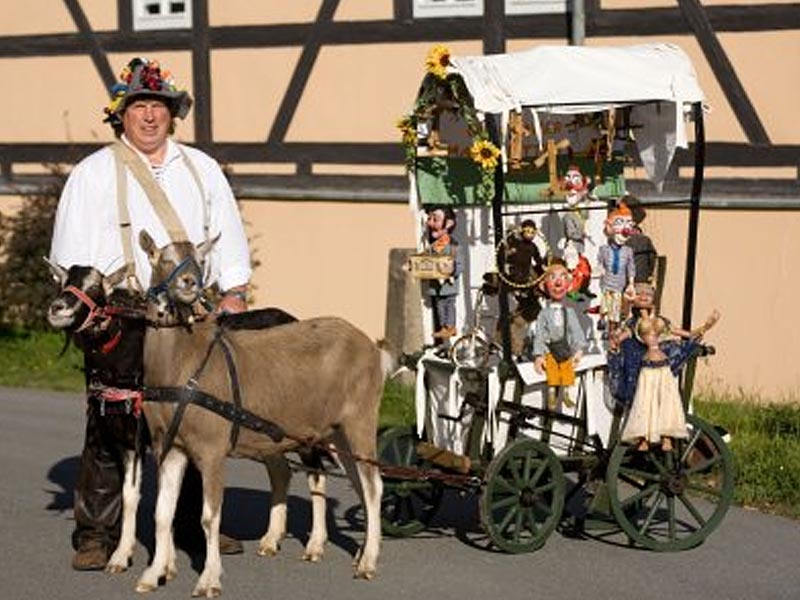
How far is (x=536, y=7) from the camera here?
16297mm

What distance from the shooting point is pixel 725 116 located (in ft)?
50.1

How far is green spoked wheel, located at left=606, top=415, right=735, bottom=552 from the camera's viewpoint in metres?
9.33

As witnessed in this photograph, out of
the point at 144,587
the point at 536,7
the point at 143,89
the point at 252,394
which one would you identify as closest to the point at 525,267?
the point at 252,394

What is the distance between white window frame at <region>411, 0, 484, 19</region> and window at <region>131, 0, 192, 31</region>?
8.78 feet

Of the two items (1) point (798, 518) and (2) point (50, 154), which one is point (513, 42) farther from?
(1) point (798, 518)

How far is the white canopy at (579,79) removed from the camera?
9016mm

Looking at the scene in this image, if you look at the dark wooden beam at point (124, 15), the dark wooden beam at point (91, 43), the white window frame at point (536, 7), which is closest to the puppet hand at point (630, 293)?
the white window frame at point (536, 7)

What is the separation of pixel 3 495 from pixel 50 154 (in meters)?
9.13

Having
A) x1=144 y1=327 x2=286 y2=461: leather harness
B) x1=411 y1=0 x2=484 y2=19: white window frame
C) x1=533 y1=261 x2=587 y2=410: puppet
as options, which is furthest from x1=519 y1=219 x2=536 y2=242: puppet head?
x1=411 y1=0 x2=484 y2=19: white window frame

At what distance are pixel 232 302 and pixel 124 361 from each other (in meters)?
0.67

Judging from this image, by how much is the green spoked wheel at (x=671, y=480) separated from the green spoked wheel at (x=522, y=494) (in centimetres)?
29

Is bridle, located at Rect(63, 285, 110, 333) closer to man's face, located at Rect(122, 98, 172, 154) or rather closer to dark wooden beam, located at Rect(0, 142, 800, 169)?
man's face, located at Rect(122, 98, 172, 154)

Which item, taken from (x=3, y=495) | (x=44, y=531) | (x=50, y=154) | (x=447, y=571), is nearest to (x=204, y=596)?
(x=447, y=571)

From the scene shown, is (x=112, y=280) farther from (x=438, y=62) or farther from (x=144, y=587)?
(x=438, y=62)
